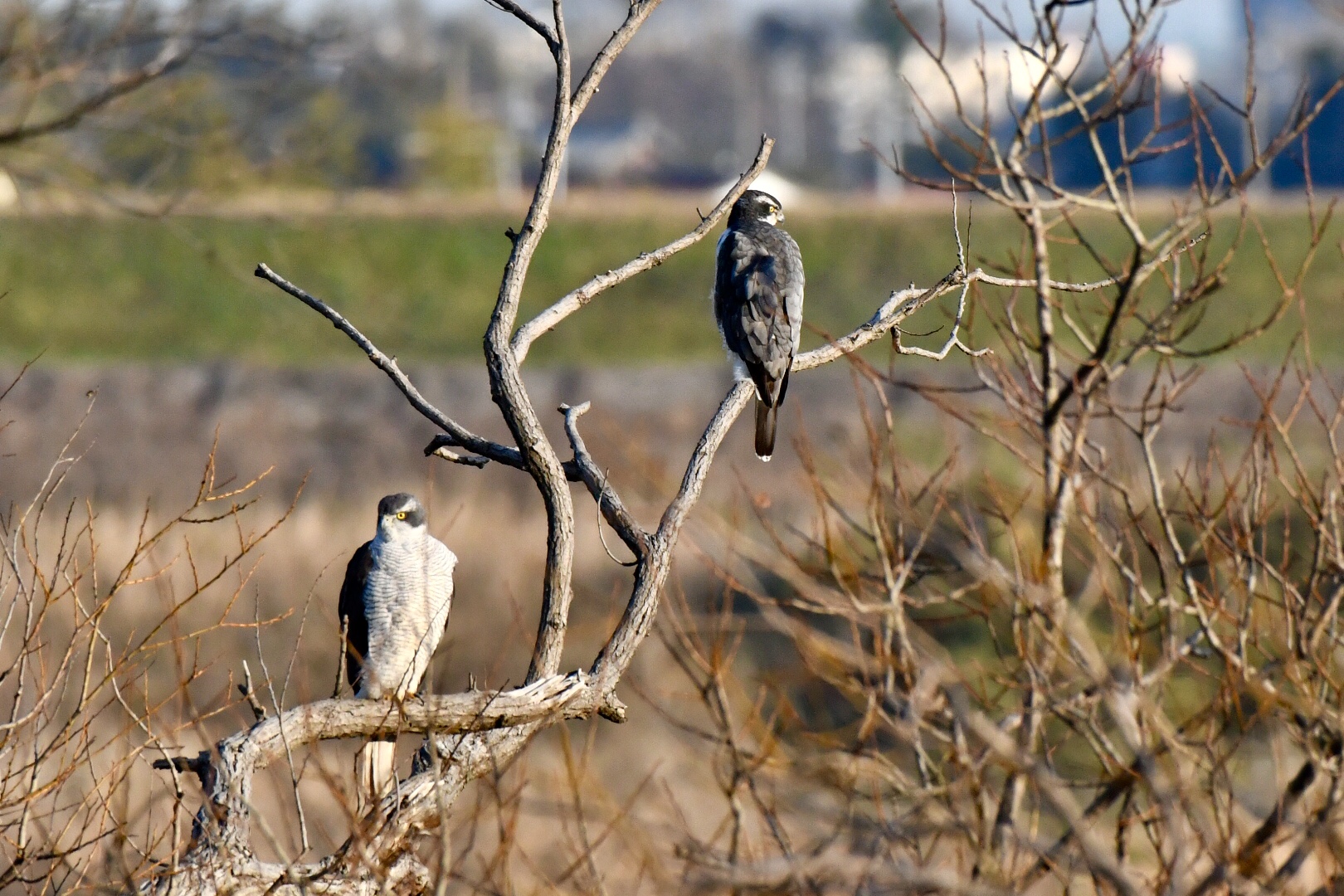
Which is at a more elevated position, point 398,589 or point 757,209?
point 757,209

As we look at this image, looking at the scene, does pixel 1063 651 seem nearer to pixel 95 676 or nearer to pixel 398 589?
pixel 398 589

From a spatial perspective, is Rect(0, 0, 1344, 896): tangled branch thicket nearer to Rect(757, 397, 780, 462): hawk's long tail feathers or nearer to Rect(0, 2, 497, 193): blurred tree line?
Rect(757, 397, 780, 462): hawk's long tail feathers

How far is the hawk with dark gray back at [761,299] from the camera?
4832mm

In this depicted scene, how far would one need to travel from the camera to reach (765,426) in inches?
190

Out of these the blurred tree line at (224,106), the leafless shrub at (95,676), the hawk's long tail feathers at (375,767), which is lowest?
the hawk's long tail feathers at (375,767)

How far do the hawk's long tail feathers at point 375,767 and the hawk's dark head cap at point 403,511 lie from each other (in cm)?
90

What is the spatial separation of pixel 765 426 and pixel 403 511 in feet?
4.22

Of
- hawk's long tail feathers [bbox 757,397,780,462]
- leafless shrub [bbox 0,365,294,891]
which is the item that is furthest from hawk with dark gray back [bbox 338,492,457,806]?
hawk's long tail feathers [bbox 757,397,780,462]

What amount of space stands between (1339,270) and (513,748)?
83.6ft

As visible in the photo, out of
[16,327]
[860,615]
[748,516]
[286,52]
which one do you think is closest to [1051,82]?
[860,615]

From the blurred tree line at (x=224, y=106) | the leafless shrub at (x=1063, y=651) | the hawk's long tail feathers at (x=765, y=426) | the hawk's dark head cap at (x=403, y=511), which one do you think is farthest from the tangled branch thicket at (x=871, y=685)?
the blurred tree line at (x=224, y=106)

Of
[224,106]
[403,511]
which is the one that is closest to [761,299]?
[403,511]

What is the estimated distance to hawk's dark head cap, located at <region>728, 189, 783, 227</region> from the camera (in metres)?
5.21

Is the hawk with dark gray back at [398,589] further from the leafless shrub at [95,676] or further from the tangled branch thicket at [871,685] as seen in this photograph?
the tangled branch thicket at [871,685]
